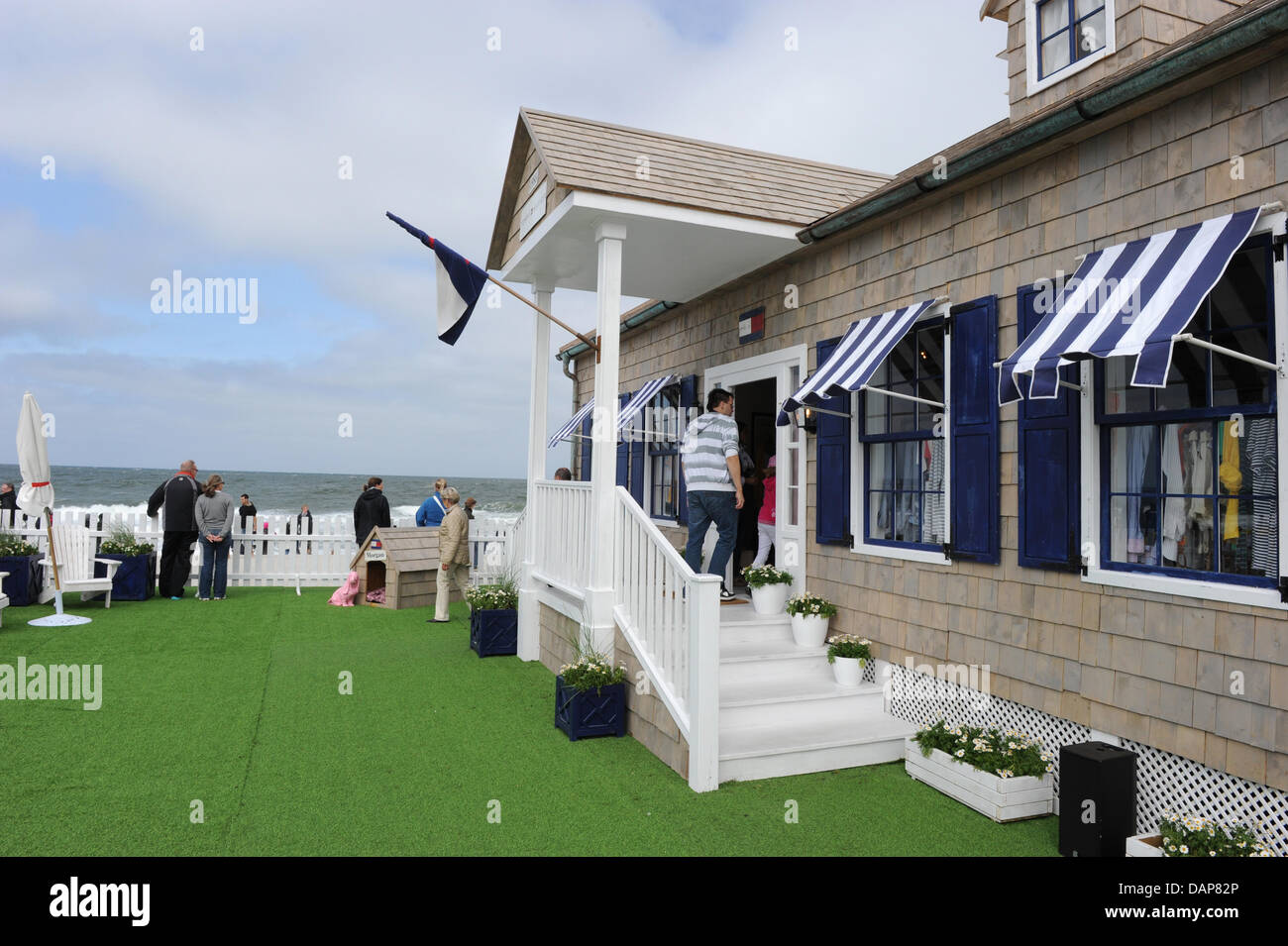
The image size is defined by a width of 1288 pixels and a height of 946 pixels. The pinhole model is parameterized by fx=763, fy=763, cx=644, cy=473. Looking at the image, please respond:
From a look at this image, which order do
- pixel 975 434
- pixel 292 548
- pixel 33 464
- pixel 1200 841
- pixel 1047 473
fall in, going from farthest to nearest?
pixel 292 548 → pixel 33 464 → pixel 975 434 → pixel 1047 473 → pixel 1200 841

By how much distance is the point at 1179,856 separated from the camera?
3.19 m

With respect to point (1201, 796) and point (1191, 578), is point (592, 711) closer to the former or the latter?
point (1201, 796)

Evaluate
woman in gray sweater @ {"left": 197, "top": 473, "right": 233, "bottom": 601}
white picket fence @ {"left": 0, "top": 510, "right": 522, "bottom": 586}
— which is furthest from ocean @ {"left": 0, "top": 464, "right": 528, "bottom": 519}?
woman in gray sweater @ {"left": 197, "top": 473, "right": 233, "bottom": 601}

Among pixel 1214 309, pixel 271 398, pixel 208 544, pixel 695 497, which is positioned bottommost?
pixel 208 544

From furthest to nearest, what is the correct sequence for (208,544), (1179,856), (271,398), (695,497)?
(271,398), (208,544), (695,497), (1179,856)

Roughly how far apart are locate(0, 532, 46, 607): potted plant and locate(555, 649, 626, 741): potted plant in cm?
905

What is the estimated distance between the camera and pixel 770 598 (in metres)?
6.39

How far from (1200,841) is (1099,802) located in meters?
0.40

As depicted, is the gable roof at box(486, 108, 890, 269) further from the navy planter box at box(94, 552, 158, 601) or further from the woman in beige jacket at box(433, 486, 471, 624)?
the navy planter box at box(94, 552, 158, 601)

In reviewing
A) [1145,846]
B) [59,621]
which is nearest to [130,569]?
[59,621]
